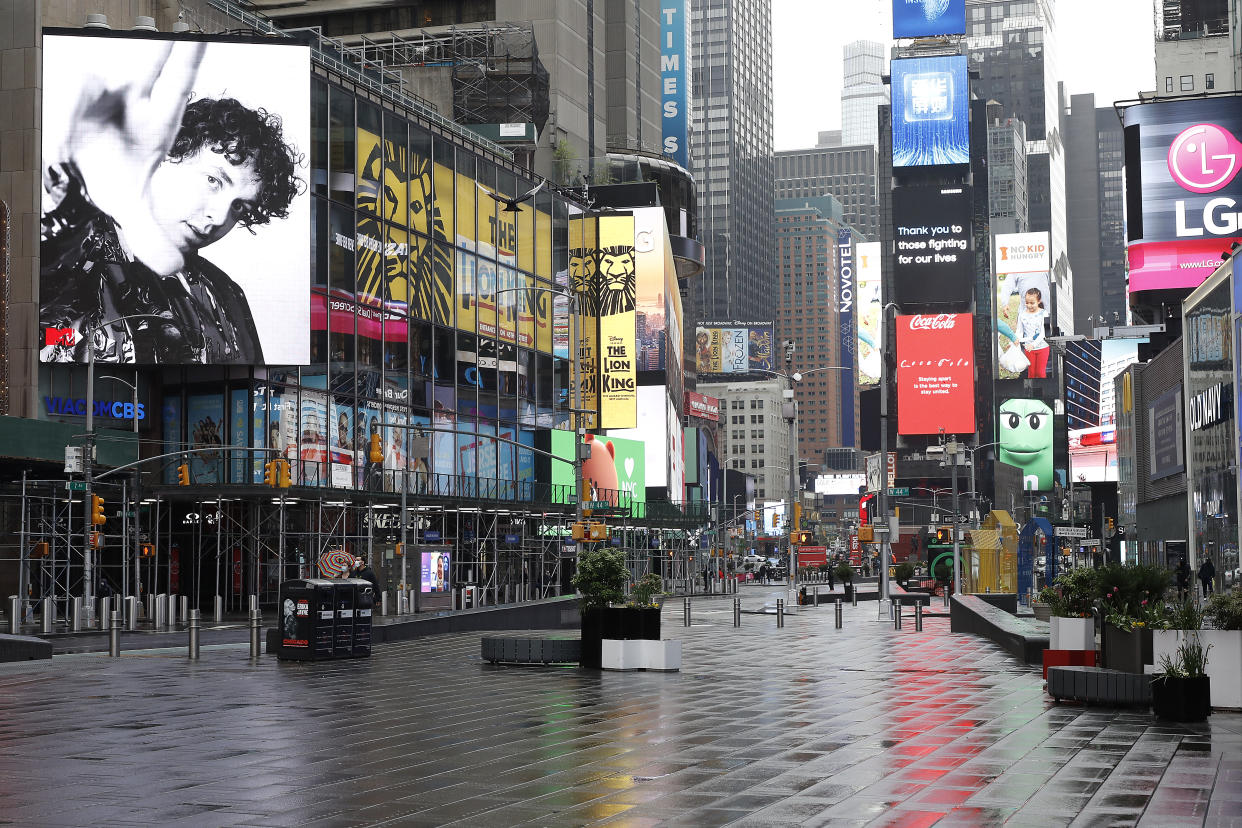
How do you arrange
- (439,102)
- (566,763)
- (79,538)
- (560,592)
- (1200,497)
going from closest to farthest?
(566,763)
(79,538)
(1200,497)
(560,592)
(439,102)

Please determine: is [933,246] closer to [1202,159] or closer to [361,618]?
[1202,159]

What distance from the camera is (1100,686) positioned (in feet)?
63.1

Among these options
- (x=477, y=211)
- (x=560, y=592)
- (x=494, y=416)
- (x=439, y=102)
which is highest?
(x=439, y=102)

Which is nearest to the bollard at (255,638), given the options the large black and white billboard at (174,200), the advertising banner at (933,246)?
the large black and white billboard at (174,200)

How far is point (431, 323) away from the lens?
228 feet

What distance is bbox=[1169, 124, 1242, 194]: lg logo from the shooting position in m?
85.5

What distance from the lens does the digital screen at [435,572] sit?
171ft

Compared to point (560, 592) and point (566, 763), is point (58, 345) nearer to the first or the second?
point (560, 592)

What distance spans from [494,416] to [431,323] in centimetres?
843

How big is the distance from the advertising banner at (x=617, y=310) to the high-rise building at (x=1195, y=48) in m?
50.5

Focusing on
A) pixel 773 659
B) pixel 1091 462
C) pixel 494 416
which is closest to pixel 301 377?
pixel 494 416

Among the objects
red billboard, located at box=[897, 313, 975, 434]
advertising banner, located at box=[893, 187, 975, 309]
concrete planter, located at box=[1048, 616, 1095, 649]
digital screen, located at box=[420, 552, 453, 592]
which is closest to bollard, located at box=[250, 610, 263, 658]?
concrete planter, located at box=[1048, 616, 1095, 649]

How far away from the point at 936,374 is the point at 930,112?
115 feet

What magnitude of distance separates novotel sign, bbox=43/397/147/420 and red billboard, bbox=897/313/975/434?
424 feet
